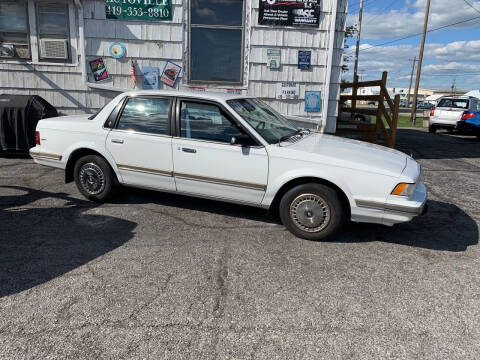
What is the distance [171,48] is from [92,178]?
12.9 ft

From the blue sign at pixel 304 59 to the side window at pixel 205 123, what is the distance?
416 centimetres

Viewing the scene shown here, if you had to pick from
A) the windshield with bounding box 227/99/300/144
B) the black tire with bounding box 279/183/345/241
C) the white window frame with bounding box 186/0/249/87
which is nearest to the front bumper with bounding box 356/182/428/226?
the black tire with bounding box 279/183/345/241

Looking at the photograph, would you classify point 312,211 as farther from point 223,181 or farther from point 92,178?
point 92,178

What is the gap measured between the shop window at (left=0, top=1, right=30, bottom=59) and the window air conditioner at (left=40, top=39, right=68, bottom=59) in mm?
332

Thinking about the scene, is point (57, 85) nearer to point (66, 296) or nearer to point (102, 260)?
point (102, 260)

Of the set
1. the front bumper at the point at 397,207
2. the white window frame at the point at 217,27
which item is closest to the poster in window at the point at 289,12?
the white window frame at the point at 217,27

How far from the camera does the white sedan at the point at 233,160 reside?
3.90 meters

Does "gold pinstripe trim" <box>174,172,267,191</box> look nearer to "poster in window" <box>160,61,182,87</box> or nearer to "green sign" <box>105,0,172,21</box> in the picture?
"poster in window" <box>160,61,182,87</box>

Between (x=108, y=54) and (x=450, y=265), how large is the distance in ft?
23.7

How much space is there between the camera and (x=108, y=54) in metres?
7.87

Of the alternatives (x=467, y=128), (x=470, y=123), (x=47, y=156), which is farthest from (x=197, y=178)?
(x=467, y=128)

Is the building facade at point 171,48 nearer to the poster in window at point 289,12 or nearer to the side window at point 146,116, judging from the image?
the poster in window at point 289,12

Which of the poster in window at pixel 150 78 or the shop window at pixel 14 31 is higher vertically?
the shop window at pixel 14 31

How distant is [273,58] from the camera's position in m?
7.94
